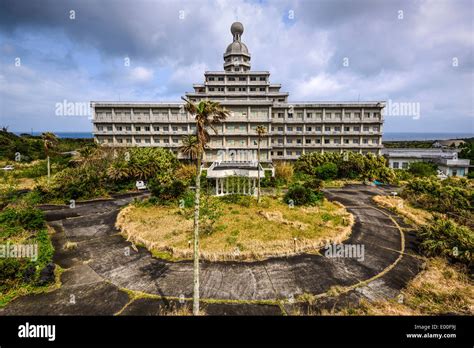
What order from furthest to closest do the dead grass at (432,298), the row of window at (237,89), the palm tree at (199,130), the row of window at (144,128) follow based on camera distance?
the row of window at (237,89), the row of window at (144,128), the dead grass at (432,298), the palm tree at (199,130)

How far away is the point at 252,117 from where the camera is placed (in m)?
45.0

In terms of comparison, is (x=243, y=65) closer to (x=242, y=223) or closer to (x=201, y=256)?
(x=242, y=223)

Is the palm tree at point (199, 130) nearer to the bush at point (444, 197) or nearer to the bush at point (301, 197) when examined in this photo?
the bush at point (301, 197)

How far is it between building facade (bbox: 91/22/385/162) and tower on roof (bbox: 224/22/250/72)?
24 centimetres

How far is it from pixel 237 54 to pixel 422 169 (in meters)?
46.1

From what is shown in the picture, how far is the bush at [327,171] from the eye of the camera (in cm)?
4075

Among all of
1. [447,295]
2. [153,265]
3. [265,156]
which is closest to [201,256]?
[153,265]

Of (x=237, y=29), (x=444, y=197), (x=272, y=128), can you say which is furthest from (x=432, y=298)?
(x=237, y=29)

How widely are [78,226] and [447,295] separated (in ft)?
95.0

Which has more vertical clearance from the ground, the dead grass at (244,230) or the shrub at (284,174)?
the shrub at (284,174)

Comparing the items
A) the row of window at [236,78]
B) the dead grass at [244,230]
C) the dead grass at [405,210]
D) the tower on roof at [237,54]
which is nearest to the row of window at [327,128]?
the row of window at [236,78]

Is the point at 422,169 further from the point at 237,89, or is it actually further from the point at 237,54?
the point at 237,54

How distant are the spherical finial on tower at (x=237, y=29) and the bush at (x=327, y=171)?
37.8 metres
